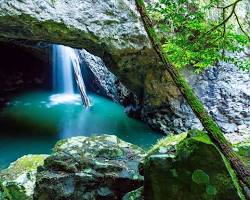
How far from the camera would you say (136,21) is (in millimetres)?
10797

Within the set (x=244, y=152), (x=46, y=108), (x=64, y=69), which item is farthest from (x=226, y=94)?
(x=64, y=69)

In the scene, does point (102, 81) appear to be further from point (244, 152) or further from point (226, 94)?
point (244, 152)

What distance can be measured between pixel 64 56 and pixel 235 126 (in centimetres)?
1055

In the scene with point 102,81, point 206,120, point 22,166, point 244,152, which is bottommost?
point 22,166

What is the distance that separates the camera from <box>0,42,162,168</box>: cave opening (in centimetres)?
1218

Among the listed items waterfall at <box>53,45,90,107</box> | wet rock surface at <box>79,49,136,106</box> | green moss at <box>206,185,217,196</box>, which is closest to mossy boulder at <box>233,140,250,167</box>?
green moss at <box>206,185,217,196</box>

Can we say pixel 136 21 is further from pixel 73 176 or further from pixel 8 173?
pixel 73 176

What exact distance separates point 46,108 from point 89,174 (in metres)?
11.9

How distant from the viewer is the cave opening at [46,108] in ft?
40.0

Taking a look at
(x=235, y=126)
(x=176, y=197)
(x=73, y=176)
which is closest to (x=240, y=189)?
(x=176, y=197)

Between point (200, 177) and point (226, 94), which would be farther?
point (226, 94)

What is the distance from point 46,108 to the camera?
16.2 meters

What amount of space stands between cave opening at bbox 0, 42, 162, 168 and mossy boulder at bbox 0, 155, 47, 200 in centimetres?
358

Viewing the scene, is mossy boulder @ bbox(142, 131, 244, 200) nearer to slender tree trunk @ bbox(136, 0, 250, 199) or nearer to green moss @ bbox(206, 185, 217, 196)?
green moss @ bbox(206, 185, 217, 196)
